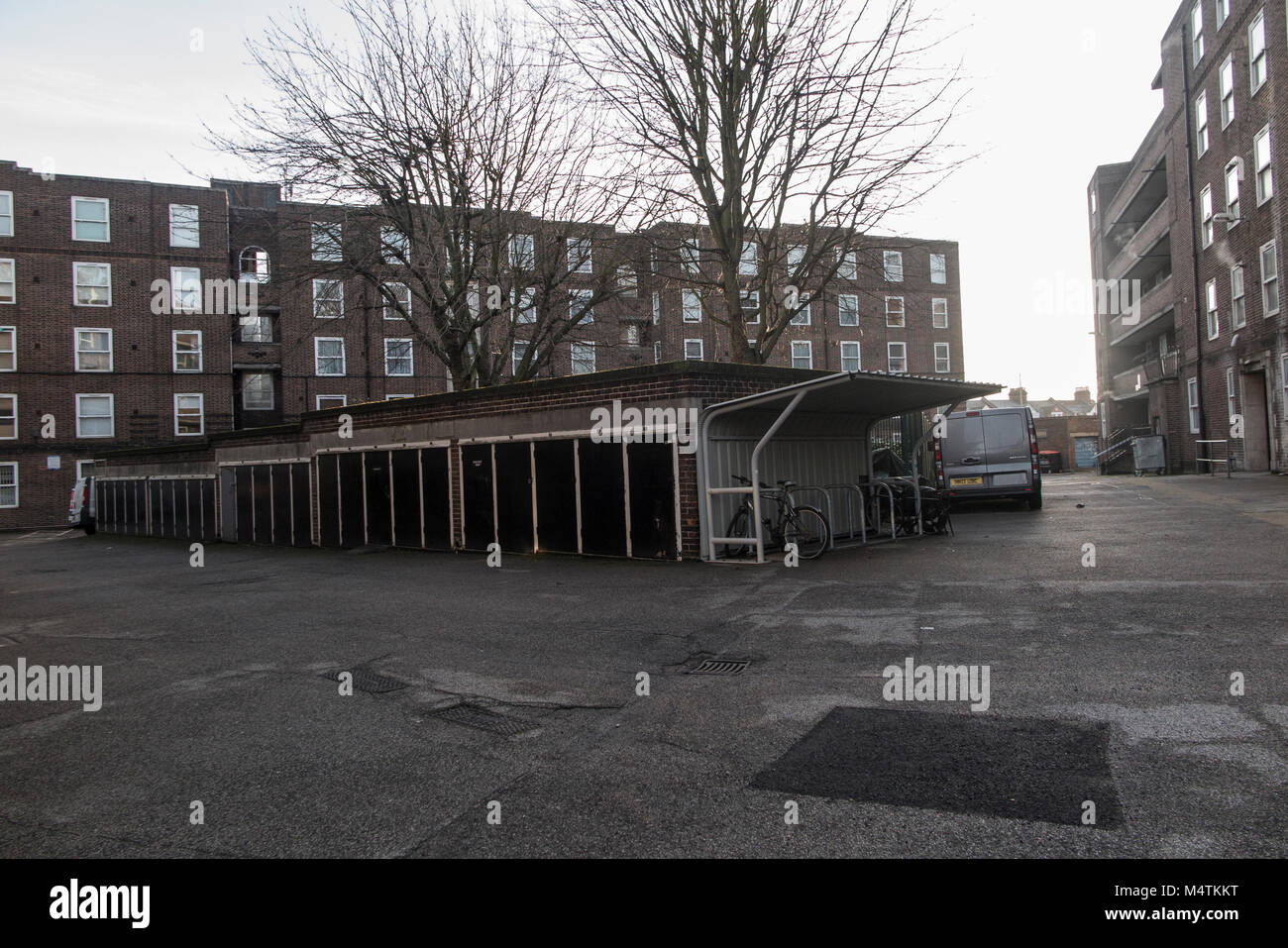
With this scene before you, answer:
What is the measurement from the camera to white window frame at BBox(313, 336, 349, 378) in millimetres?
41906

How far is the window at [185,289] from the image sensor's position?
1598 inches

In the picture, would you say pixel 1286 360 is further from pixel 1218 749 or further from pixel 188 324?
pixel 188 324

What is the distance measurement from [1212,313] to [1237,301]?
8.59 feet

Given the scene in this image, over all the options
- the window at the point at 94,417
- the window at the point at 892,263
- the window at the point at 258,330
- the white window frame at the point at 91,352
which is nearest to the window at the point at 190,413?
the window at the point at 94,417

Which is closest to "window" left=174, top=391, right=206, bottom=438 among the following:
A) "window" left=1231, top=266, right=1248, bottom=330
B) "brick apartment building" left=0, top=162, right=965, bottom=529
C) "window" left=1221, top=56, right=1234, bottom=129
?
"brick apartment building" left=0, top=162, right=965, bottom=529

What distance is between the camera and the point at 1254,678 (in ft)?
15.8

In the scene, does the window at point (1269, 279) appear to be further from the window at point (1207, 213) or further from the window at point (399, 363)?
the window at point (399, 363)

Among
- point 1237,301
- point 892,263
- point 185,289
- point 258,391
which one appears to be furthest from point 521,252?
point 185,289

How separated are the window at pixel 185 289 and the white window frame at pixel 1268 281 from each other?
140 ft

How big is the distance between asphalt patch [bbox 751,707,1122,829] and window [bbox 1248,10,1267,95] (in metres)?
28.1

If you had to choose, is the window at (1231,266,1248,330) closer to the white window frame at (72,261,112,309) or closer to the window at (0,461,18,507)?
the white window frame at (72,261,112,309)

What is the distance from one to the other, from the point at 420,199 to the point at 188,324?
88.8 ft

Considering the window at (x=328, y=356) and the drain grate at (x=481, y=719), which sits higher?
the window at (x=328, y=356)

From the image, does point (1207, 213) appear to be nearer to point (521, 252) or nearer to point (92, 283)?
point (521, 252)
